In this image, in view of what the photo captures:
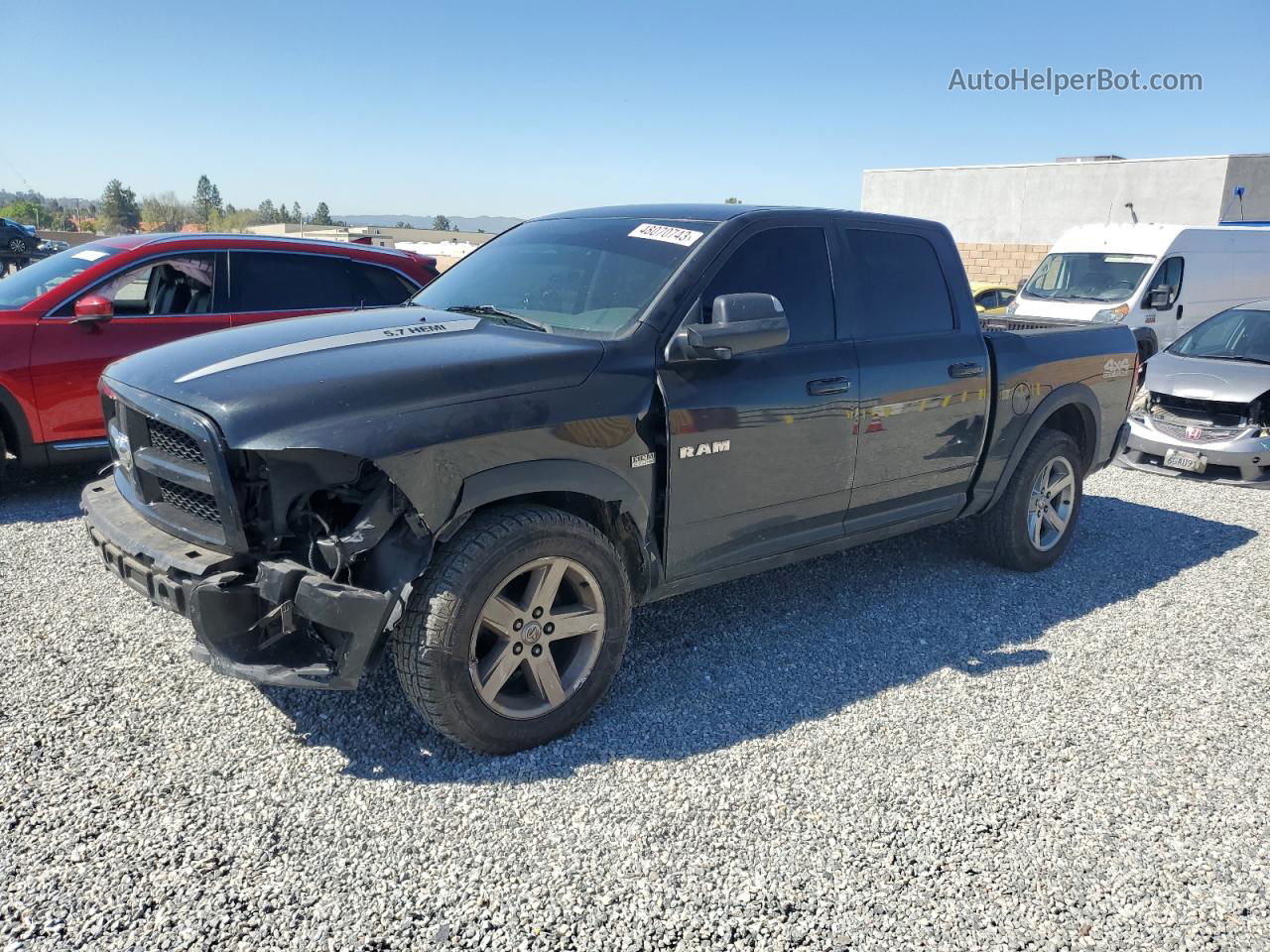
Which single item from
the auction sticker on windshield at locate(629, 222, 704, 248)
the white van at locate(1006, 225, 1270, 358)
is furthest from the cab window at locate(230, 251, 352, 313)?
the white van at locate(1006, 225, 1270, 358)

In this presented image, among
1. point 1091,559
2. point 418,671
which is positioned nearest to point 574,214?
point 418,671

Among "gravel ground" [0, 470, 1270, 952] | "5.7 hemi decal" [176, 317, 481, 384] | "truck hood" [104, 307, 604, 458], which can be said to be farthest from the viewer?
"5.7 hemi decal" [176, 317, 481, 384]

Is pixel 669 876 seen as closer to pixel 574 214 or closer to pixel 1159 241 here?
pixel 574 214

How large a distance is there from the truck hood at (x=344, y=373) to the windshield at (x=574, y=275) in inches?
8.9

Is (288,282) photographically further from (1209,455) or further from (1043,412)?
(1209,455)

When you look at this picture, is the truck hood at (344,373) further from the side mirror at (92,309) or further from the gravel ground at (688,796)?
the side mirror at (92,309)

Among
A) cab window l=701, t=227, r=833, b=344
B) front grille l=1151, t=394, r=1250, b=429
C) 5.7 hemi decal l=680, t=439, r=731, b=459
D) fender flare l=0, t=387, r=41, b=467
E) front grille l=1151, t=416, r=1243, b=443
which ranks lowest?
front grille l=1151, t=416, r=1243, b=443

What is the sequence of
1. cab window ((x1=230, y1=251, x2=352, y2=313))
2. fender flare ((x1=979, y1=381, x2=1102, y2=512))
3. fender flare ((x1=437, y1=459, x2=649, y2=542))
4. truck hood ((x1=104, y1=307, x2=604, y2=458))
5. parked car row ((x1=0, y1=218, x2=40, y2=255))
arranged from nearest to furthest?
truck hood ((x1=104, y1=307, x2=604, y2=458)) < fender flare ((x1=437, y1=459, x2=649, y2=542)) < fender flare ((x1=979, y1=381, x2=1102, y2=512)) < cab window ((x1=230, y1=251, x2=352, y2=313)) < parked car row ((x1=0, y1=218, x2=40, y2=255))

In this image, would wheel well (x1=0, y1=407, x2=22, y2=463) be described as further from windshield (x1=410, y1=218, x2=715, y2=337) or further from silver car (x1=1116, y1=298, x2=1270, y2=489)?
silver car (x1=1116, y1=298, x2=1270, y2=489)

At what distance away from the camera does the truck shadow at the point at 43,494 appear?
19.7ft

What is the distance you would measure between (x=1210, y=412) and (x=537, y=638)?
7727mm

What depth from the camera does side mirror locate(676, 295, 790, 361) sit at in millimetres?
3611

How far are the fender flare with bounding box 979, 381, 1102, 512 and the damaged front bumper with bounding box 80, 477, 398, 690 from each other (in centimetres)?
371

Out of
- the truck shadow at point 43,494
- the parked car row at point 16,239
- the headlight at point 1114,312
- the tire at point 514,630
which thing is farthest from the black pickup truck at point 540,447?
the parked car row at point 16,239
